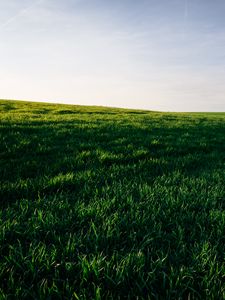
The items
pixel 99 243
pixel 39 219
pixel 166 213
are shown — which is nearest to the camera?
pixel 99 243

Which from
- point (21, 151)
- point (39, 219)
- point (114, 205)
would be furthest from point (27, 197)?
point (21, 151)

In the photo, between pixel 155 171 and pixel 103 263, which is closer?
pixel 103 263

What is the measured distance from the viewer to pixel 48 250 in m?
2.18

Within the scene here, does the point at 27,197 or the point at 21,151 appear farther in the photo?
the point at 21,151

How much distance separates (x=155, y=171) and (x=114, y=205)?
207 cm

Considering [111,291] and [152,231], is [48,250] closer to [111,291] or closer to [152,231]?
[111,291]

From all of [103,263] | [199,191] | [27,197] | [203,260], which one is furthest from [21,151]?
[203,260]

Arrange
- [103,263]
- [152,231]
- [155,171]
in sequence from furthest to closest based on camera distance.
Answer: [155,171] < [152,231] < [103,263]

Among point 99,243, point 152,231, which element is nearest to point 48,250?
point 99,243

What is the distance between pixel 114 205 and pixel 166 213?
0.63 m

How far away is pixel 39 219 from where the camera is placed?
8.79ft

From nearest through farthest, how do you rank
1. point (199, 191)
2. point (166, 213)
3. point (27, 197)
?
1. point (166, 213)
2. point (27, 197)
3. point (199, 191)

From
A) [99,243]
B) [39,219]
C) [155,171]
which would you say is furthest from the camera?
[155,171]

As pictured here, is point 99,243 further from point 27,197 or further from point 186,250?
point 27,197
